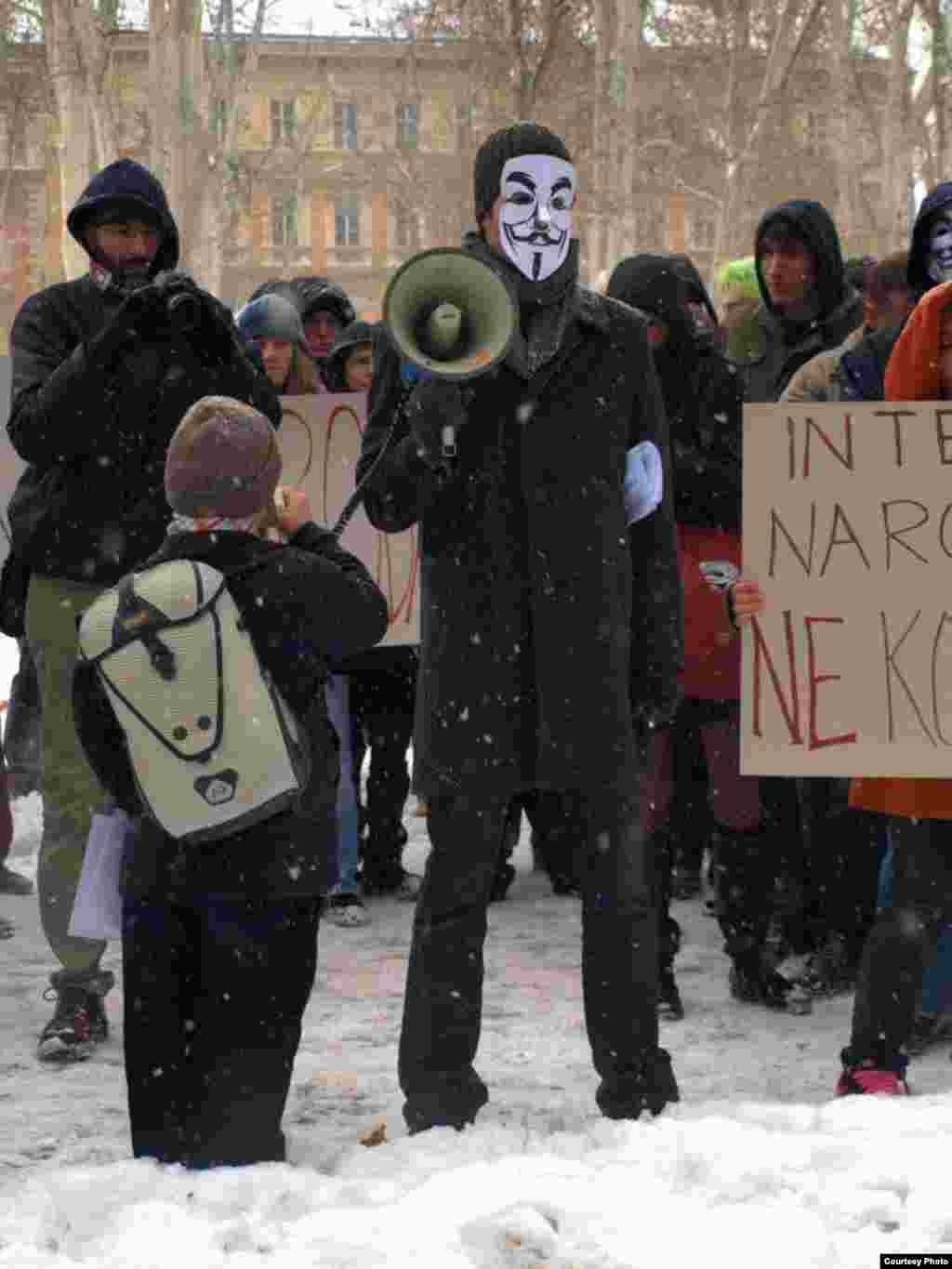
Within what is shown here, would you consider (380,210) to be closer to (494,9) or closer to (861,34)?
(861,34)

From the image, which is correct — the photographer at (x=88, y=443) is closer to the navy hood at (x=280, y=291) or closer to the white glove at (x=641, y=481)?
the white glove at (x=641, y=481)

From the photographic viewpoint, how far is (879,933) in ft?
15.5

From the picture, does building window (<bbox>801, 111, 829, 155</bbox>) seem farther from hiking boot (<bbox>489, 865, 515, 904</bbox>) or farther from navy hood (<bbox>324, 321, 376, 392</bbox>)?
Result: hiking boot (<bbox>489, 865, 515, 904</bbox>)

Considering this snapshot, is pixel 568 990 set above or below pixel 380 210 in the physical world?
below

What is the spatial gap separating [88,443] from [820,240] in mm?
2217

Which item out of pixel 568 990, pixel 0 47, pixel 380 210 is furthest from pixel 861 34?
pixel 380 210

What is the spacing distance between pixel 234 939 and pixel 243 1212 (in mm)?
554

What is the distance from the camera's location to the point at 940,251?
5.36 m

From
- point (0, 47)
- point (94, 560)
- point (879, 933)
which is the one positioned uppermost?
point (0, 47)

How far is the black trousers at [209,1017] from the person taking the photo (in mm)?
4262

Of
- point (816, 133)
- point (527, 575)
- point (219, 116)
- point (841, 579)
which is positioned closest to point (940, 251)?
point (841, 579)

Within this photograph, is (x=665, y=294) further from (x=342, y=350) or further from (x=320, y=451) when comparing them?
(x=342, y=350)

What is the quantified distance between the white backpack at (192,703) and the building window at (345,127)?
68.4 meters

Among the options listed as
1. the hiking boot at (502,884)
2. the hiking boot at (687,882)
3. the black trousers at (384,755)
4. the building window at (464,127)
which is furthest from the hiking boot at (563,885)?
the building window at (464,127)
